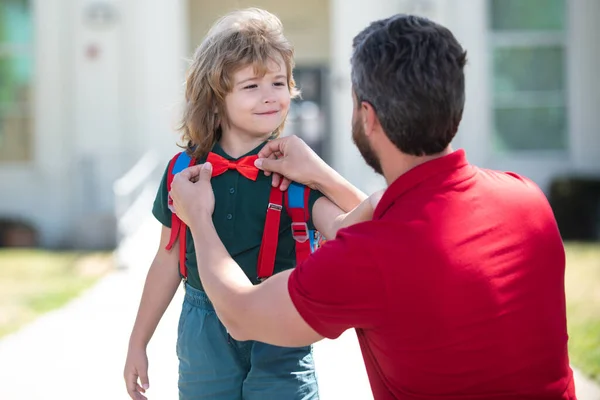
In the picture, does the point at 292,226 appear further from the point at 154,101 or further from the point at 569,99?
the point at 569,99

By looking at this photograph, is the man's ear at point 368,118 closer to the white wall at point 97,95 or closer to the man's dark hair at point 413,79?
the man's dark hair at point 413,79

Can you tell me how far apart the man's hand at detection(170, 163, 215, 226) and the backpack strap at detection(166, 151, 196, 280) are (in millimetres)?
114

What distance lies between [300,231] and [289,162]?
0.20 meters

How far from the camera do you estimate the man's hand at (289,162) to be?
242cm

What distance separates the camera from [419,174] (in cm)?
202

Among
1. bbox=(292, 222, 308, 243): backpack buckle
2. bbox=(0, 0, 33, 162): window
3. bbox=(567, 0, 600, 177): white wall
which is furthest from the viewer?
bbox=(0, 0, 33, 162): window

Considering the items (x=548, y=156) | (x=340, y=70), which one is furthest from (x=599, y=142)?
(x=340, y=70)

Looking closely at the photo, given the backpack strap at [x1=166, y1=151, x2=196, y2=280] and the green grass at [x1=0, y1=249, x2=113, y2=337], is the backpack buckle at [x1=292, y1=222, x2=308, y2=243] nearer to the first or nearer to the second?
the backpack strap at [x1=166, y1=151, x2=196, y2=280]

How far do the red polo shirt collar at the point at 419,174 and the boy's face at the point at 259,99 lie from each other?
66 cm

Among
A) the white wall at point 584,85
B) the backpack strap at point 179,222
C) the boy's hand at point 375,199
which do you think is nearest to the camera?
the boy's hand at point 375,199

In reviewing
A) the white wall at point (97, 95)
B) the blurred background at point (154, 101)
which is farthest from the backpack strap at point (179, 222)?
the white wall at point (97, 95)

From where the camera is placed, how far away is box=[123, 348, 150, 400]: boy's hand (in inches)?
105

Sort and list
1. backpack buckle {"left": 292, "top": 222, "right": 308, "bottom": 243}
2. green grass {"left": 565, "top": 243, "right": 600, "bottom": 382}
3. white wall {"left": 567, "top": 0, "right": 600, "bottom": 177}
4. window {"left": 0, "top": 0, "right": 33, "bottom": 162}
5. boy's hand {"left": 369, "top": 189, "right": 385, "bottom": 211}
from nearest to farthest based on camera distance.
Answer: boy's hand {"left": 369, "top": 189, "right": 385, "bottom": 211} < backpack buckle {"left": 292, "top": 222, "right": 308, "bottom": 243} < green grass {"left": 565, "top": 243, "right": 600, "bottom": 382} < white wall {"left": 567, "top": 0, "right": 600, "bottom": 177} < window {"left": 0, "top": 0, "right": 33, "bottom": 162}

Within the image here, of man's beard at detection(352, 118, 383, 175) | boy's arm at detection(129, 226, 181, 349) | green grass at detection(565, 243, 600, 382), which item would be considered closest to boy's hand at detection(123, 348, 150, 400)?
boy's arm at detection(129, 226, 181, 349)
